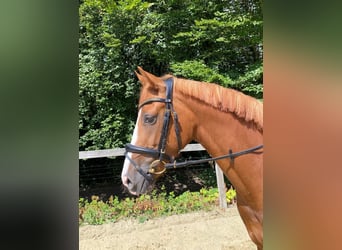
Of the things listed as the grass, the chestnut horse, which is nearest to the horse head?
the chestnut horse

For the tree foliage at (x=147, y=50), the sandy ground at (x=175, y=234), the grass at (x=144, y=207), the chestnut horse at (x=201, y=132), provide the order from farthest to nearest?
the tree foliage at (x=147, y=50) < the grass at (x=144, y=207) < the sandy ground at (x=175, y=234) < the chestnut horse at (x=201, y=132)

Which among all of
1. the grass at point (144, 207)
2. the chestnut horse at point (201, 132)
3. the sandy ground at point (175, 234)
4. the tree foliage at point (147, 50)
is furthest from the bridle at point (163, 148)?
the tree foliage at point (147, 50)

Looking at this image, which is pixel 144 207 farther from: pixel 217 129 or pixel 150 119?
pixel 217 129

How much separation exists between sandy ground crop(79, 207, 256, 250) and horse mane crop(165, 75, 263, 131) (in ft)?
5.90

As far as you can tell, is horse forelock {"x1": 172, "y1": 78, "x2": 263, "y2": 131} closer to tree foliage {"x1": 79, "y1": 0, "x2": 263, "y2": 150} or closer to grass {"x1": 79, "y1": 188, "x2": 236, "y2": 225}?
grass {"x1": 79, "y1": 188, "x2": 236, "y2": 225}

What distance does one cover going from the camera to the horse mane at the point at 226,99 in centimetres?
177

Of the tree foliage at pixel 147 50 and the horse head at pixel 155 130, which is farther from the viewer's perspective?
the tree foliage at pixel 147 50

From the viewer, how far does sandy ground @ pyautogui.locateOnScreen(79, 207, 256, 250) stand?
3.34 metres

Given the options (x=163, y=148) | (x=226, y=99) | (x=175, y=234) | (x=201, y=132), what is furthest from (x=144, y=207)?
(x=226, y=99)

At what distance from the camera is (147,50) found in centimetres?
591

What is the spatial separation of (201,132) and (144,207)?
2.68 metres

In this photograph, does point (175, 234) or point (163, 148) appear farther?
point (175, 234)

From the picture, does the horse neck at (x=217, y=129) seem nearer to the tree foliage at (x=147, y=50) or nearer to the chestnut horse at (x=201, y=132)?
the chestnut horse at (x=201, y=132)
